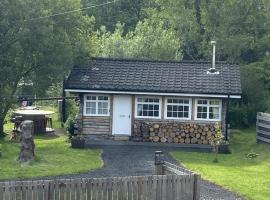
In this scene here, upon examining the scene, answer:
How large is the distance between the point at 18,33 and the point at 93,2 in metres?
35.7

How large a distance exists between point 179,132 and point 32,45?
8132 millimetres

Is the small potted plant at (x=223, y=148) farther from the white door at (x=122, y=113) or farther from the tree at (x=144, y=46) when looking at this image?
the tree at (x=144, y=46)

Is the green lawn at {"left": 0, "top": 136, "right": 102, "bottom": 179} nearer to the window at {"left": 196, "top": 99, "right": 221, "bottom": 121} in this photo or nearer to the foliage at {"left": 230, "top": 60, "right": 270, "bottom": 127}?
the window at {"left": 196, "top": 99, "right": 221, "bottom": 121}

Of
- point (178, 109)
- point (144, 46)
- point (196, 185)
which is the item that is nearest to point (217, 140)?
point (178, 109)

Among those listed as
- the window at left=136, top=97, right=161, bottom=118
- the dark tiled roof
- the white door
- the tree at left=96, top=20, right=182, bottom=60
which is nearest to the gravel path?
the white door

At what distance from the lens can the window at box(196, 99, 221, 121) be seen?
27781 millimetres

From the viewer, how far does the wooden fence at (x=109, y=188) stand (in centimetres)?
1055

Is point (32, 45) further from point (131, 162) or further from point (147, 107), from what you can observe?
point (131, 162)

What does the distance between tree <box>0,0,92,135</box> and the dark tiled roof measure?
1255 mm

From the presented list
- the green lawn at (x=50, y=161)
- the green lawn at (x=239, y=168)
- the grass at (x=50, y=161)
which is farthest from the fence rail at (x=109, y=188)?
the green lawn at (x=50, y=161)

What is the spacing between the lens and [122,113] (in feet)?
92.2

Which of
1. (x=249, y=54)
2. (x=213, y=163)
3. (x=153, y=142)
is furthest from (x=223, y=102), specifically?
(x=249, y=54)

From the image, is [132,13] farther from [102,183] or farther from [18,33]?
[102,183]

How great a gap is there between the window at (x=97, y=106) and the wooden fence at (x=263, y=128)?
7.46 meters
